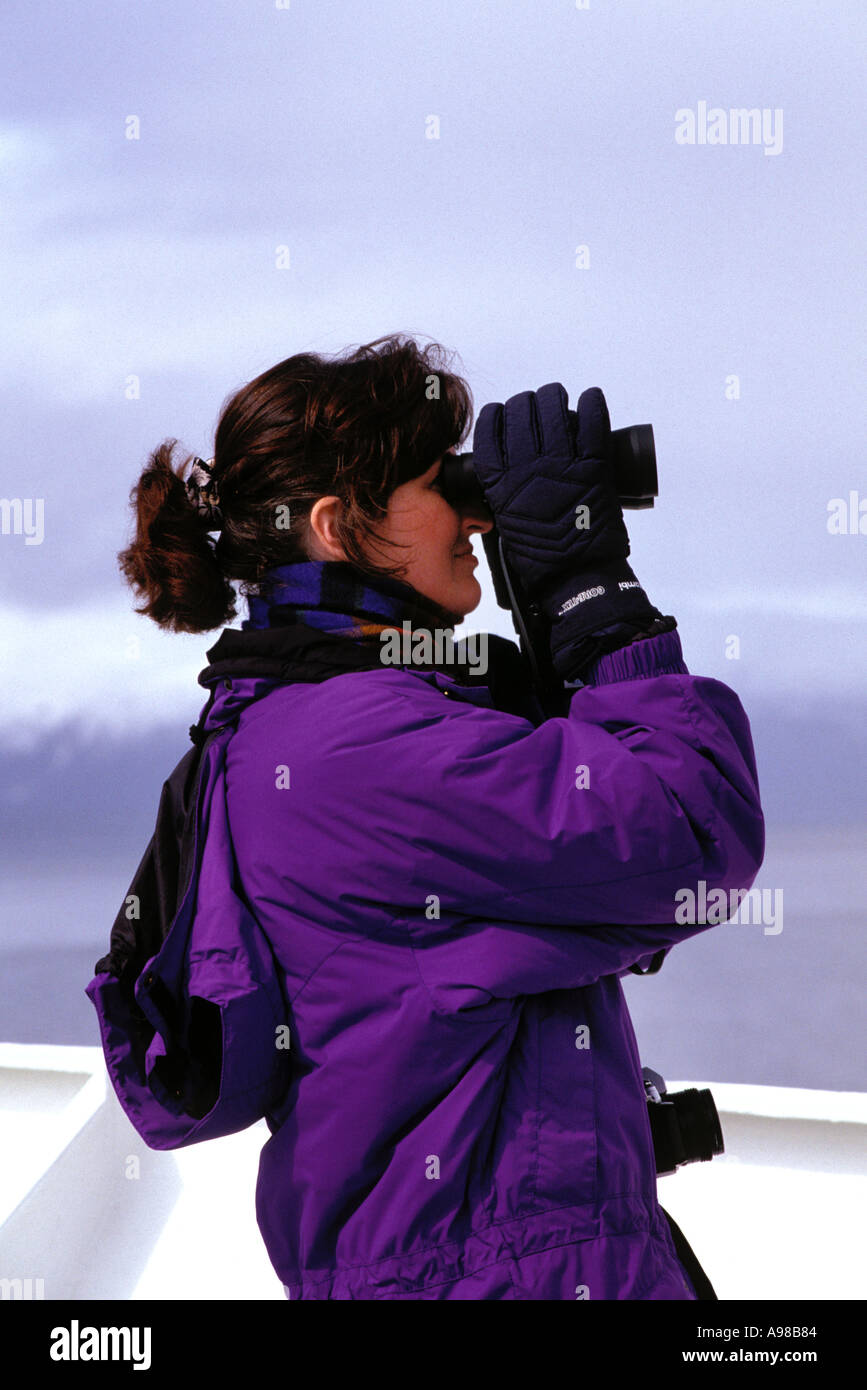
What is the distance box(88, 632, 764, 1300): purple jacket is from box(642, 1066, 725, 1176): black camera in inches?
4.4

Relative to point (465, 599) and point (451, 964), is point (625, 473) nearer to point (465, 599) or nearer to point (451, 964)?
point (465, 599)

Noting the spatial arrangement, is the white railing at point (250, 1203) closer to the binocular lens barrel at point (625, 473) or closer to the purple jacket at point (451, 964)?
the purple jacket at point (451, 964)

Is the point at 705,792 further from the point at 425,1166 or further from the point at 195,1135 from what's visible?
the point at 195,1135

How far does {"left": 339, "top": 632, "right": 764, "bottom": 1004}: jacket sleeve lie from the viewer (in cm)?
76

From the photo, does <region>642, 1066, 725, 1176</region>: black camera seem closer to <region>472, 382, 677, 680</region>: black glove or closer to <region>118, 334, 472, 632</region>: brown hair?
<region>472, 382, 677, 680</region>: black glove

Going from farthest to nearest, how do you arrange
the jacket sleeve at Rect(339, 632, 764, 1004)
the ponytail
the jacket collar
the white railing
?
the white railing → the ponytail → the jacket collar → the jacket sleeve at Rect(339, 632, 764, 1004)

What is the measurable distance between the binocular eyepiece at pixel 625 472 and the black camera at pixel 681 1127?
0.45 metres

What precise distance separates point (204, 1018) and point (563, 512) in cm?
42

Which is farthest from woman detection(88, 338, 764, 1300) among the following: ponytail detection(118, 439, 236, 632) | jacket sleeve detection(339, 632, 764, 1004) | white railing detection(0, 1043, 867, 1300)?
white railing detection(0, 1043, 867, 1300)

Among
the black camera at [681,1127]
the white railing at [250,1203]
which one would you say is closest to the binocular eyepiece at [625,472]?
the black camera at [681,1127]

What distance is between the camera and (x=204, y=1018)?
837mm
